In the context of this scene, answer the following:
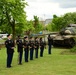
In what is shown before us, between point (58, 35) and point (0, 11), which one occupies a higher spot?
point (0, 11)

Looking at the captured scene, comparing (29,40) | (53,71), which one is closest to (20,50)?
(29,40)

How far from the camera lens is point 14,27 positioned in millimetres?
39969

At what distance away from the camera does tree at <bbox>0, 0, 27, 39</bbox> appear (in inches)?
1556

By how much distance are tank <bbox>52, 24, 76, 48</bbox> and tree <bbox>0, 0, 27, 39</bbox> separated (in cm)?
867

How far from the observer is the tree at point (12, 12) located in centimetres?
3953

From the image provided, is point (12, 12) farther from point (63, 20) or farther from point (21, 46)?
point (21, 46)

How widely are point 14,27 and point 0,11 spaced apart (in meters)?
2.58

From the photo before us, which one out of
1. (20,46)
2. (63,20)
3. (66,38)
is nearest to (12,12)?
(66,38)

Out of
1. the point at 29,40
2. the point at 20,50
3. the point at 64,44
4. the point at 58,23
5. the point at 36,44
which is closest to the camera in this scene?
the point at 20,50

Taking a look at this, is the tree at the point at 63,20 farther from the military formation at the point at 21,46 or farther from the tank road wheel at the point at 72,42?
the military formation at the point at 21,46

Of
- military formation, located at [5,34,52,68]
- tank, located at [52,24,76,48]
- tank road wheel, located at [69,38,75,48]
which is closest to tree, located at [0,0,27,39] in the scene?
tank, located at [52,24,76,48]

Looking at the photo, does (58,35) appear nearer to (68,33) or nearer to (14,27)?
(68,33)

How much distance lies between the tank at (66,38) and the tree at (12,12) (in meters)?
8.67

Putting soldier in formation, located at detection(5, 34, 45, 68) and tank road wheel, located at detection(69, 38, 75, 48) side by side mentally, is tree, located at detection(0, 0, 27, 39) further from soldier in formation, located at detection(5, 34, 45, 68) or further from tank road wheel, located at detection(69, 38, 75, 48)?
soldier in formation, located at detection(5, 34, 45, 68)
